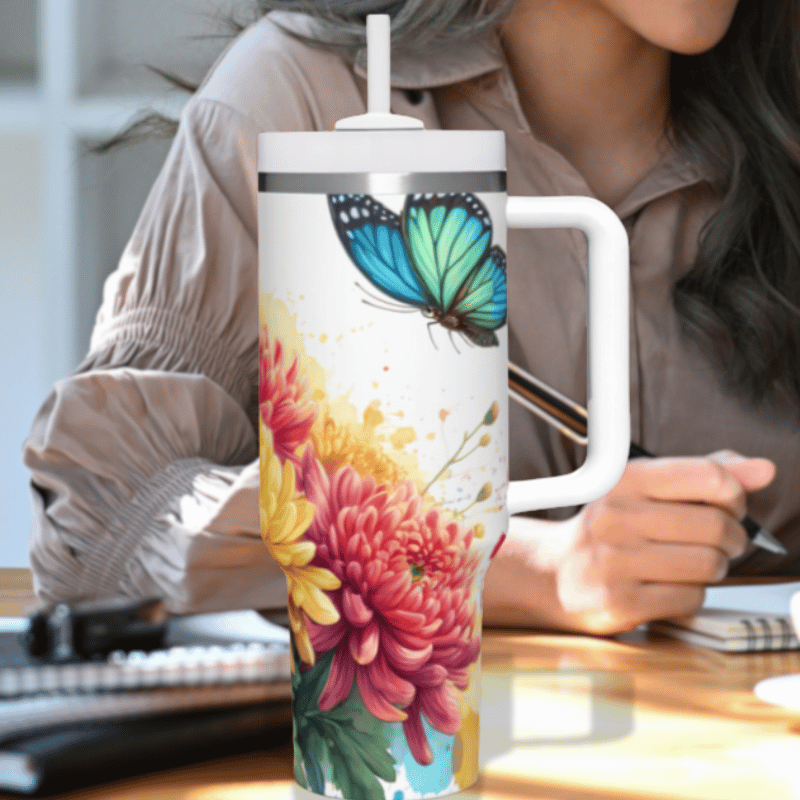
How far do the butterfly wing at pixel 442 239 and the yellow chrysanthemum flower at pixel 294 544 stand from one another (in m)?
0.08

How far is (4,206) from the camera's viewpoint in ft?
7.07

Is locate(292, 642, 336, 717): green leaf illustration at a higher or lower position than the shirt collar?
lower

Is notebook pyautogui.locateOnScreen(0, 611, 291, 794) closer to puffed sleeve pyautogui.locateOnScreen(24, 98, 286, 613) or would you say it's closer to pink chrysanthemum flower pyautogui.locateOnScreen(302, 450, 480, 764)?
pink chrysanthemum flower pyautogui.locateOnScreen(302, 450, 480, 764)

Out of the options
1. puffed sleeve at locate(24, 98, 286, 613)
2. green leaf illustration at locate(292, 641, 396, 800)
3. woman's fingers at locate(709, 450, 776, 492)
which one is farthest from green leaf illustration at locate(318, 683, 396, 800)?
woman's fingers at locate(709, 450, 776, 492)

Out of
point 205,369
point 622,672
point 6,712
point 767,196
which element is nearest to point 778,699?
point 622,672

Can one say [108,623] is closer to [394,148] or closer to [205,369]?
[394,148]

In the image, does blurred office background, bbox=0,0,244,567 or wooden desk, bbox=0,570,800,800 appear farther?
blurred office background, bbox=0,0,244,567

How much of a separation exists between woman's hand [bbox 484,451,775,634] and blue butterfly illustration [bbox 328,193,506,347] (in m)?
0.30

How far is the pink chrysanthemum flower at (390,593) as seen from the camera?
1.33 feet

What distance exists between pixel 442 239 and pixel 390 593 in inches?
4.9

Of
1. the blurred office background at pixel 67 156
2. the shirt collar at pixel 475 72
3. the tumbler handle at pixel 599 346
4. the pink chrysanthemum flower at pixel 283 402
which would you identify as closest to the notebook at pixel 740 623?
the tumbler handle at pixel 599 346

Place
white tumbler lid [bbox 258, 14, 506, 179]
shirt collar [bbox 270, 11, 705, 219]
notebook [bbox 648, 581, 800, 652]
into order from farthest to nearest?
shirt collar [bbox 270, 11, 705, 219] < notebook [bbox 648, 581, 800, 652] < white tumbler lid [bbox 258, 14, 506, 179]

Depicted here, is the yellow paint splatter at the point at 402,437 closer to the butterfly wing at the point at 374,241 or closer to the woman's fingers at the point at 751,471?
the butterfly wing at the point at 374,241

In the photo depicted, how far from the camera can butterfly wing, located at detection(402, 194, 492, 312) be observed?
399mm
